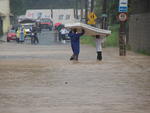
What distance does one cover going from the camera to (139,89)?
1677 centimetres

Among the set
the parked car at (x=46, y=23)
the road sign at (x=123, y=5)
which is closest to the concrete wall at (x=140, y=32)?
the road sign at (x=123, y=5)

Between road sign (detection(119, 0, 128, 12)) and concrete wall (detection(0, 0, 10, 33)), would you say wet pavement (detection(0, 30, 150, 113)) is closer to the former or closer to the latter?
road sign (detection(119, 0, 128, 12))

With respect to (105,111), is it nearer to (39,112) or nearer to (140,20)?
(39,112)

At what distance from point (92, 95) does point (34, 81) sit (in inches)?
159

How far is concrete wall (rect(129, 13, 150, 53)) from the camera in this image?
34.8 metres

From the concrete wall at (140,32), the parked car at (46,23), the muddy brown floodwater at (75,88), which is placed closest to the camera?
the muddy brown floodwater at (75,88)

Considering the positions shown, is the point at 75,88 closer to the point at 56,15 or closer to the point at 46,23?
the point at 46,23

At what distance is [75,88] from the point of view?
1706cm

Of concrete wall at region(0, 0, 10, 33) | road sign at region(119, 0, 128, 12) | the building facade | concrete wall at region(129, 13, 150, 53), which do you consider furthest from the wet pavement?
the building facade

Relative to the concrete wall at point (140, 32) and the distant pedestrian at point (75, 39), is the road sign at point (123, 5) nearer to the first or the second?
the concrete wall at point (140, 32)

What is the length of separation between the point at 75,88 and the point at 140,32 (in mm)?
20417

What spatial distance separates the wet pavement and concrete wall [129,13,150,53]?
8.83m

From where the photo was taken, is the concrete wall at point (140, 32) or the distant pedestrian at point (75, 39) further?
the concrete wall at point (140, 32)

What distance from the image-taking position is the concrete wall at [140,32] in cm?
Result: 3478
